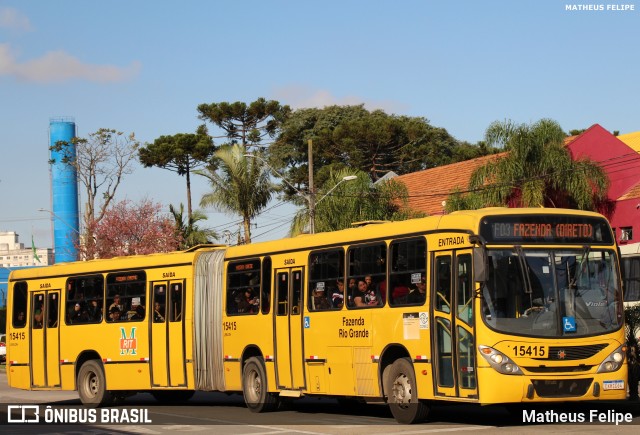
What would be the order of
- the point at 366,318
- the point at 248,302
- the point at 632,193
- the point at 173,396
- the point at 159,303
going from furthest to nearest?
the point at 632,193, the point at 173,396, the point at 159,303, the point at 248,302, the point at 366,318

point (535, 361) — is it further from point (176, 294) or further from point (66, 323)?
point (66, 323)

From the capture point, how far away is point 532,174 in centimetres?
4522

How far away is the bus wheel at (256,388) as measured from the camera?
20984 mm

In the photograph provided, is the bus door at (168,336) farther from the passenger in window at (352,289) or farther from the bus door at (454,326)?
the bus door at (454,326)

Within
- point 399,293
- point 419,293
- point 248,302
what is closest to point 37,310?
point 248,302

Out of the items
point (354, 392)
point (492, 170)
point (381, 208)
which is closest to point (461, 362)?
point (354, 392)

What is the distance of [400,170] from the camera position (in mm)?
82625

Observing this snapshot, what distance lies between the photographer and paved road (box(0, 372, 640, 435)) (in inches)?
637

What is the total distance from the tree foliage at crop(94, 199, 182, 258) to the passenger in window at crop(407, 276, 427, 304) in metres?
46.8

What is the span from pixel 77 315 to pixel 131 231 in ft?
141

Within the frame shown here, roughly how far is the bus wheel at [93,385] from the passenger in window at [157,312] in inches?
76.2

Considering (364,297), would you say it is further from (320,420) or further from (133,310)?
(133,310)

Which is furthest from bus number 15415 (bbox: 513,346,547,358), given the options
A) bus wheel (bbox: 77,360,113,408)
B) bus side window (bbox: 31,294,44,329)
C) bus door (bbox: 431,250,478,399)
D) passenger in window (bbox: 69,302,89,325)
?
bus side window (bbox: 31,294,44,329)

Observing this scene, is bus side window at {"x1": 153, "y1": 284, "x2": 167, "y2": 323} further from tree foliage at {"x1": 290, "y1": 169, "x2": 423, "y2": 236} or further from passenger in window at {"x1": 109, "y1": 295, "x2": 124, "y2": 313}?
tree foliage at {"x1": 290, "y1": 169, "x2": 423, "y2": 236}
